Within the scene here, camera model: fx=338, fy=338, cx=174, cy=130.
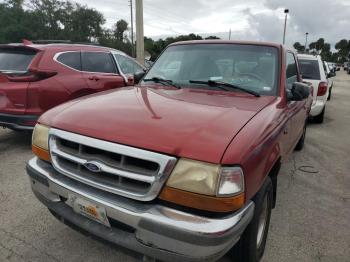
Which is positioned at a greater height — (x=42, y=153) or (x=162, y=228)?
Answer: (x=42, y=153)

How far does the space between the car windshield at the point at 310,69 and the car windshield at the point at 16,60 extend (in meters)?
6.30

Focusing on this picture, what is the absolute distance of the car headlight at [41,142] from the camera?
2598mm

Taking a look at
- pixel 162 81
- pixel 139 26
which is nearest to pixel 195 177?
pixel 162 81

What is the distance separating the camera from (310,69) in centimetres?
848

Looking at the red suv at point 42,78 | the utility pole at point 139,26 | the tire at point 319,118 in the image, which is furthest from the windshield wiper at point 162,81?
the utility pole at point 139,26

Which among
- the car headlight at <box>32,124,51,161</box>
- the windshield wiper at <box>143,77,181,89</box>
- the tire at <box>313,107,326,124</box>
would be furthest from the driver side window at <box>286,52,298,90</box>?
the tire at <box>313,107,326,124</box>

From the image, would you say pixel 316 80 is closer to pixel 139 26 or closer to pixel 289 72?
pixel 289 72

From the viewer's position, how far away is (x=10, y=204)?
11.9ft

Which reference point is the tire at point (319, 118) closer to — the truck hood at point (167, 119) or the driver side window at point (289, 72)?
the driver side window at point (289, 72)

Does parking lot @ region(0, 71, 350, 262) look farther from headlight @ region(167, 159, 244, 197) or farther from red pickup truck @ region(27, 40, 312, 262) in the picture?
headlight @ region(167, 159, 244, 197)

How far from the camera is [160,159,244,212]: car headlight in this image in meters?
1.95

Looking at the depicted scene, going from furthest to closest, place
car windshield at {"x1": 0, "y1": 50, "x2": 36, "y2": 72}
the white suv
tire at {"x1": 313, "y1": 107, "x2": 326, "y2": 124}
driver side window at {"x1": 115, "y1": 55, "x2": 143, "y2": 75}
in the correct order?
tire at {"x1": 313, "y1": 107, "x2": 326, "y2": 124} < the white suv < driver side window at {"x1": 115, "y1": 55, "x2": 143, "y2": 75} < car windshield at {"x1": 0, "y1": 50, "x2": 36, "y2": 72}

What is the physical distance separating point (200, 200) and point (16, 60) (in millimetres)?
4674

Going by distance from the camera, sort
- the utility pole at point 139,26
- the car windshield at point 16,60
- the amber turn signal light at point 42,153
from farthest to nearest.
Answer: the utility pole at point 139,26, the car windshield at point 16,60, the amber turn signal light at point 42,153
